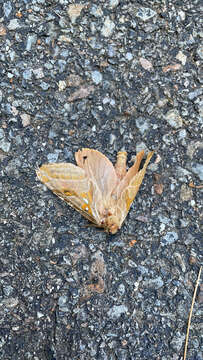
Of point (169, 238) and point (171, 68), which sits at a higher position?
point (171, 68)

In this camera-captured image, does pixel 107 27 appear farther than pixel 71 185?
Yes

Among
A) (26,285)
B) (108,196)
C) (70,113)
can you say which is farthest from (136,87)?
(26,285)

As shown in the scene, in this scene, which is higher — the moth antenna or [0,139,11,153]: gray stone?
[0,139,11,153]: gray stone

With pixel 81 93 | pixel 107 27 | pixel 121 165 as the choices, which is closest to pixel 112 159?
pixel 121 165

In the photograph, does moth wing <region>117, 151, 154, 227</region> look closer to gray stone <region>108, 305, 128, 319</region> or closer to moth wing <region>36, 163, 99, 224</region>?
Result: moth wing <region>36, 163, 99, 224</region>

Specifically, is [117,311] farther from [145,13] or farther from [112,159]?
[145,13]

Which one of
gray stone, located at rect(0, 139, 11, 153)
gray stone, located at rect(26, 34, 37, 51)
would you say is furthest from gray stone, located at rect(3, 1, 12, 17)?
gray stone, located at rect(0, 139, 11, 153)

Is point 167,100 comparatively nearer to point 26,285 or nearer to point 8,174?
point 8,174
